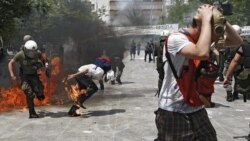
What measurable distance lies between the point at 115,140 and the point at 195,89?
3890 mm

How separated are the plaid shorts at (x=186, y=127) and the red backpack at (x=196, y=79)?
125 mm

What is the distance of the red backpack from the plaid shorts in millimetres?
125

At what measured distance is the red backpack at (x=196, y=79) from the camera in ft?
12.1

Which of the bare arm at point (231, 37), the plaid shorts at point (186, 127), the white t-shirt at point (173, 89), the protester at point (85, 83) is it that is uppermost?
the bare arm at point (231, 37)

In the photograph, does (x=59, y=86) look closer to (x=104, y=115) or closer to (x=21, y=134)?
(x=104, y=115)

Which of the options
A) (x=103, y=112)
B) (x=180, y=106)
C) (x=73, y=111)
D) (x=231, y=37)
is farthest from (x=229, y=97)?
(x=180, y=106)

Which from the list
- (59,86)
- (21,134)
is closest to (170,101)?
(21,134)

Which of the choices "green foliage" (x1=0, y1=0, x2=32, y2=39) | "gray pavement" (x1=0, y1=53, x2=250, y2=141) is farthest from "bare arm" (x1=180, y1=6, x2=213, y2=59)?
"green foliage" (x1=0, y1=0, x2=32, y2=39)

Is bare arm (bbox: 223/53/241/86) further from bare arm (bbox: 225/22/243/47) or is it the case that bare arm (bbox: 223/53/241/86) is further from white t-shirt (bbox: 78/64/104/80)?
white t-shirt (bbox: 78/64/104/80)

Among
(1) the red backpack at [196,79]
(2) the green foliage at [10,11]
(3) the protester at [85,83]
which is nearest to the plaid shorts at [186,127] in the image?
(1) the red backpack at [196,79]

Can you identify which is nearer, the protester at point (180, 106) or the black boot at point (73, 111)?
the protester at point (180, 106)

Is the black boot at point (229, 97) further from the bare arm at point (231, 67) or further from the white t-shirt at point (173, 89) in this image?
the white t-shirt at point (173, 89)

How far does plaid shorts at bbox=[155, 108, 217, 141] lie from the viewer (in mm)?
3801

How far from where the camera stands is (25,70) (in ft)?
32.0
